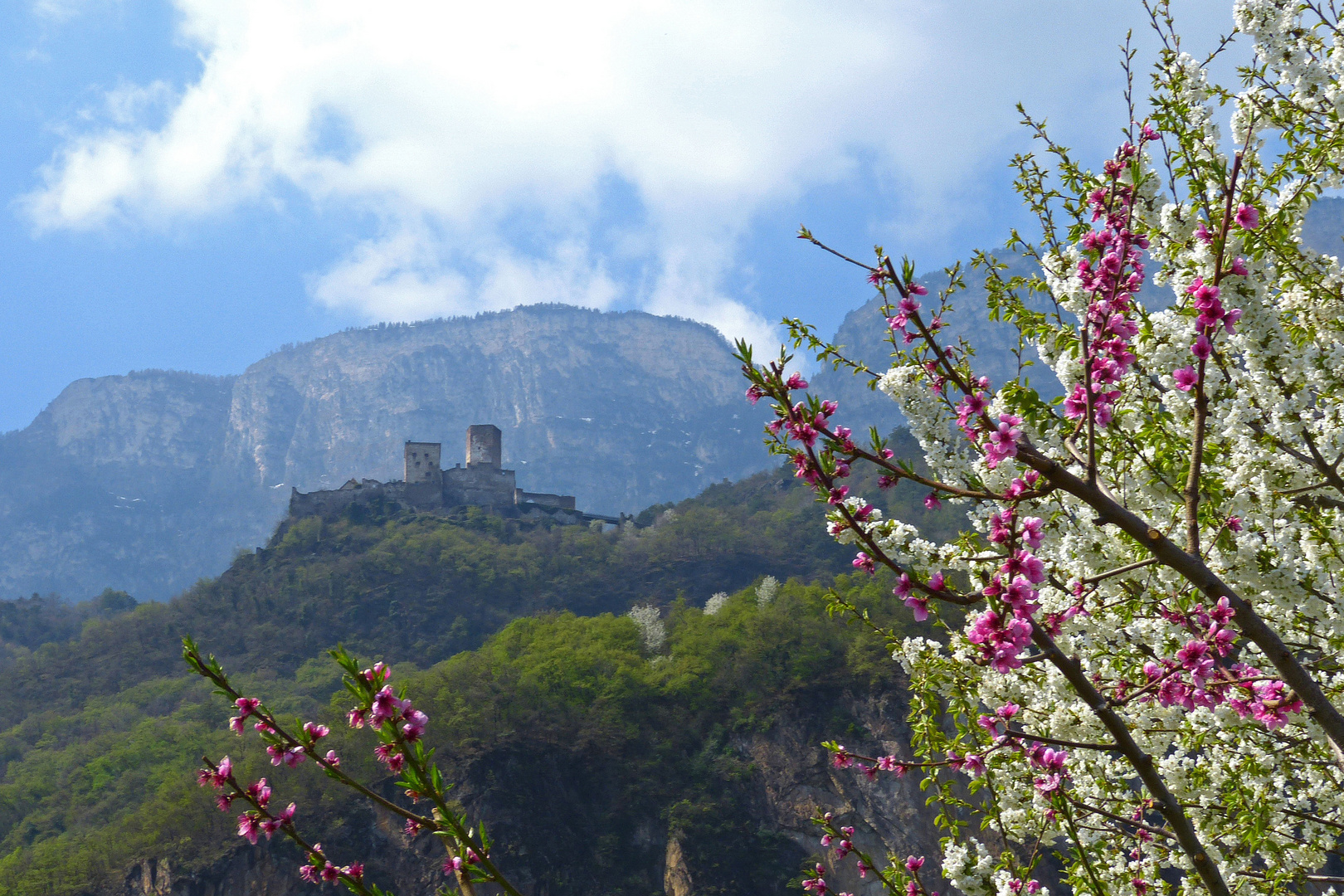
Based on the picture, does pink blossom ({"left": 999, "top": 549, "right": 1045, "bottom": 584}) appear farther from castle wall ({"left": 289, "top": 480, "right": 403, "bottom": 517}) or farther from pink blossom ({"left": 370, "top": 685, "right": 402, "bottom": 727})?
castle wall ({"left": 289, "top": 480, "right": 403, "bottom": 517})

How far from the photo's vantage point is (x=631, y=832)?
42.0 meters

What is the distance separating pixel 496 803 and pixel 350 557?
134ft

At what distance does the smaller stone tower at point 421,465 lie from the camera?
8788 cm

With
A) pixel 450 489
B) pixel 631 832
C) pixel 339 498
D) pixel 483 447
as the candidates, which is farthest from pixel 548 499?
pixel 631 832

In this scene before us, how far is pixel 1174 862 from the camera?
270 inches

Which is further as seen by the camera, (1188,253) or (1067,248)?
(1067,248)

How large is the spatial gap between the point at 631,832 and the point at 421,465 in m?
52.8

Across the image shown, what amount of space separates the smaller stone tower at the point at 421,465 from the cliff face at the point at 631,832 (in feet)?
155

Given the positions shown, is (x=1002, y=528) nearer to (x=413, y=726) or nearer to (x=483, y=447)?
(x=413, y=726)

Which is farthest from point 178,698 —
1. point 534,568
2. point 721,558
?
point 721,558

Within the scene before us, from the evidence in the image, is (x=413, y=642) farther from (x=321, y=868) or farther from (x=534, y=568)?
(x=321, y=868)

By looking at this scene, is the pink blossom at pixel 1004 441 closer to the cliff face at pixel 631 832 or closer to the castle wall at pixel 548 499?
the cliff face at pixel 631 832

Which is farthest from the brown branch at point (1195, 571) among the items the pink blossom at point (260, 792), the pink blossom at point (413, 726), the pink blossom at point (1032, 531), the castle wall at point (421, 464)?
the castle wall at point (421, 464)

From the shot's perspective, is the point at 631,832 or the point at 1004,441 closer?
the point at 1004,441
